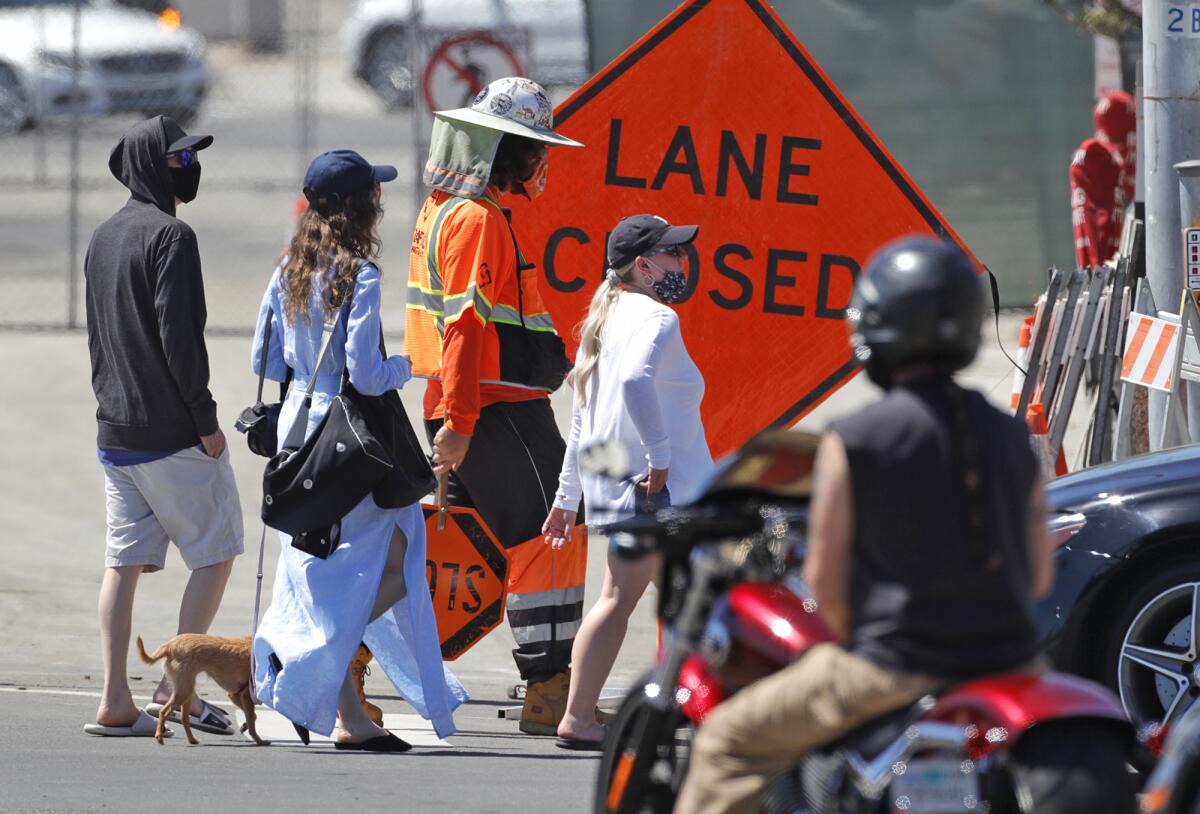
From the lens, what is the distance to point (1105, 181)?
1227 centimetres

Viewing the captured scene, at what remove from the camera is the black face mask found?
7180mm

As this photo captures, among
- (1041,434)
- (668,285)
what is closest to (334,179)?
(668,285)

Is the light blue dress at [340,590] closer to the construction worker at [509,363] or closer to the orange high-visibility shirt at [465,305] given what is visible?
the orange high-visibility shirt at [465,305]

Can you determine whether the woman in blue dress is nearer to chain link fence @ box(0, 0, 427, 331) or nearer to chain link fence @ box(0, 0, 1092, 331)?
chain link fence @ box(0, 0, 1092, 331)

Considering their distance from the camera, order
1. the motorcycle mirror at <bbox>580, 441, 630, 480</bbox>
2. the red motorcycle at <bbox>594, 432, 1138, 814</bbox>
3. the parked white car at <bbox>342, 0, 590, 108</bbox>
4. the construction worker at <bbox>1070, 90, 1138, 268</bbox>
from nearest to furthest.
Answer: the red motorcycle at <bbox>594, 432, 1138, 814</bbox>, the motorcycle mirror at <bbox>580, 441, 630, 480</bbox>, the construction worker at <bbox>1070, 90, 1138, 268</bbox>, the parked white car at <bbox>342, 0, 590, 108</bbox>

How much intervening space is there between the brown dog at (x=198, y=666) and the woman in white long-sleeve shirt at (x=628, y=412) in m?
1.06

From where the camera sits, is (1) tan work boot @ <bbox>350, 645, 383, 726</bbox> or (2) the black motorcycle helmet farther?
(1) tan work boot @ <bbox>350, 645, 383, 726</bbox>

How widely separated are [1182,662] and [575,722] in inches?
76.4

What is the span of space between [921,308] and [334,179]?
330cm

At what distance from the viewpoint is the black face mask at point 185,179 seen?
718cm

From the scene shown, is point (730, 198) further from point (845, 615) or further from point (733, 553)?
point (845, 615)

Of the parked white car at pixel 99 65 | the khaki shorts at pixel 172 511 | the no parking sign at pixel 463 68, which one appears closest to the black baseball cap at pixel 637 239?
the khaki shorts at pixel 172 511

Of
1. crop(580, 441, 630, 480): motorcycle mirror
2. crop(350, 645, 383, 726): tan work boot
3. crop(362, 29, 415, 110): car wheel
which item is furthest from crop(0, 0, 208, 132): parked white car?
crop(580, 441, 630, 480): motorcycle mirror

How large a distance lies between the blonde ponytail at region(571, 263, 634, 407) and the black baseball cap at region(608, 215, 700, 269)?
4cm
